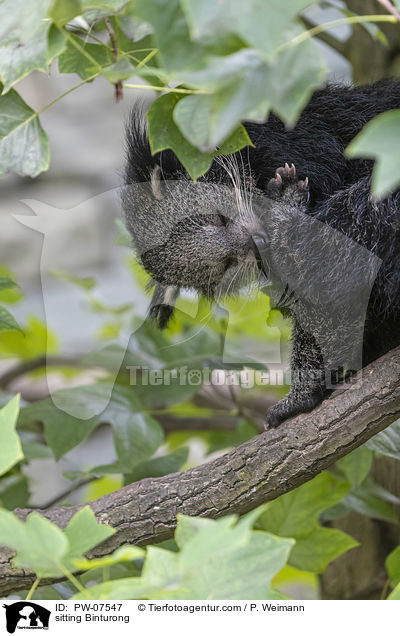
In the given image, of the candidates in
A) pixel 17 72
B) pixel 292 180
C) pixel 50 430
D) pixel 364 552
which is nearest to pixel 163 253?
pixel 292 180

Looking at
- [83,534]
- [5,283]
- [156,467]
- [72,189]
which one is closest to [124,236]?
[5,283]

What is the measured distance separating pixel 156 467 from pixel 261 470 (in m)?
0.35

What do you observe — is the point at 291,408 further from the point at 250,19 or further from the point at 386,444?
the point at 250,19

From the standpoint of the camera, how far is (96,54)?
3.06ft

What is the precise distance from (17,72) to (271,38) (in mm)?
375

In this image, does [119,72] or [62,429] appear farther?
[62,429]

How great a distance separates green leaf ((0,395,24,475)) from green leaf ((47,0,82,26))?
15.5 inches

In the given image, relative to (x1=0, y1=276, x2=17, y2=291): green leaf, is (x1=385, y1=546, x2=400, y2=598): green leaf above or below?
below

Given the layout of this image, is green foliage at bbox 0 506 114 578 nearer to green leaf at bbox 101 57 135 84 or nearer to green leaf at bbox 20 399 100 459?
green leaf at bbox 101 57 135 84

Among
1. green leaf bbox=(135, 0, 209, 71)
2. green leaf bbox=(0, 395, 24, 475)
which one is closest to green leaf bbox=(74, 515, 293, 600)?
green leaf bbox=(0, 395, 24, 475)

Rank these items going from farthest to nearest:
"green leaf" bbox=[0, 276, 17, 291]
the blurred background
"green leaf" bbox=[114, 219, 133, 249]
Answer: the blurred background, "green leaf" bbox=[114, 219, 133, 249], "green leaf" bbox=[0, 276, 17, 291]

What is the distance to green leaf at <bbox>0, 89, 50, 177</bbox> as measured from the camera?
0.82m

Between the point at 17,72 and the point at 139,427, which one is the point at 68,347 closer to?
the point at 139,427

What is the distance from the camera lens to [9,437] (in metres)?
0.62
